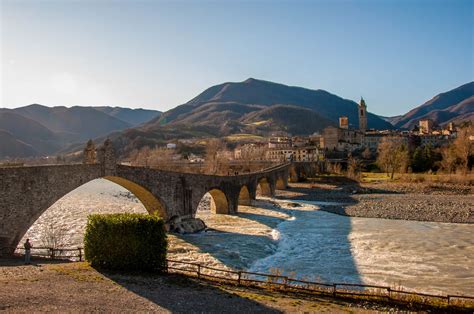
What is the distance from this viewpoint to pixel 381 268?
22906mm

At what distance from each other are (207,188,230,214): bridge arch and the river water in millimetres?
1621

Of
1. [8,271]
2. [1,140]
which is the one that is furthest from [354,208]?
[1,140]

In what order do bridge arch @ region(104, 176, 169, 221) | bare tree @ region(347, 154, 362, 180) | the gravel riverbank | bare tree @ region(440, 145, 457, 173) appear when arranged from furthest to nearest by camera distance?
1. bare tree @ region(347, 154, 362, 180)
2. bare tree @ region(440, 145, 457, 173)
3. the gravel riverbank
4. bridge arch @ region(104, 176, 169, 221)

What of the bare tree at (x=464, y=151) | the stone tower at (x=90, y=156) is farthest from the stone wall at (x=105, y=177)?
the bare tree at (x=464, y=151)

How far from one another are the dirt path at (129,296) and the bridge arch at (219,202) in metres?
25.9

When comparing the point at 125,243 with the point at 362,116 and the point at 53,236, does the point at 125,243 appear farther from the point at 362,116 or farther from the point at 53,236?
the point at 362,116

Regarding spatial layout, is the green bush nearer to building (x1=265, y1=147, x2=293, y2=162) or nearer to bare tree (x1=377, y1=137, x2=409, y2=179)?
bare tree (x1=377, y1=137, x2=409, y2=179)

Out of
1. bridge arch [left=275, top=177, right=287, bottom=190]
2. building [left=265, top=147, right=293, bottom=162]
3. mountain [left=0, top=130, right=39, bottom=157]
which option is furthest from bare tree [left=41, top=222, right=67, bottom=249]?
mountain [left=0, top=130, right=39, bottom=157]

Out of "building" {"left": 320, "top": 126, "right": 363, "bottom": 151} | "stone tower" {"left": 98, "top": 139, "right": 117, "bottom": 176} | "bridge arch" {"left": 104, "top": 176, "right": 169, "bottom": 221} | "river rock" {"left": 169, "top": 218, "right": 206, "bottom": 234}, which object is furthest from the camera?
"building" {"left": 320, "top": 126, "right": 363, "bottom": 151}

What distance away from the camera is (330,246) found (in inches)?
1128

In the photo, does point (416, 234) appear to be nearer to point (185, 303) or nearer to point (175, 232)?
point (175, 232)

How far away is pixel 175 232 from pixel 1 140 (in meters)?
147

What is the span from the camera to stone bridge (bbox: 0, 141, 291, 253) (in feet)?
65.9

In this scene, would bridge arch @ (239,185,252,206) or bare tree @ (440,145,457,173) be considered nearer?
bridge arch @ (239,185,252,206)
